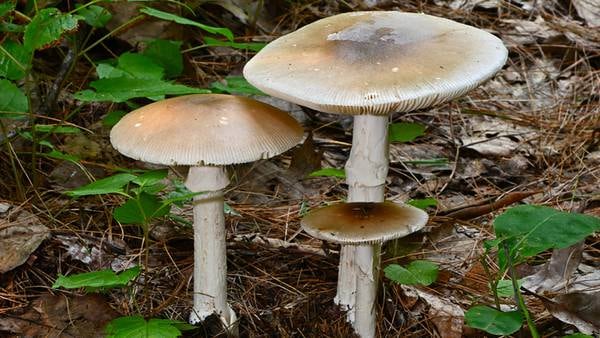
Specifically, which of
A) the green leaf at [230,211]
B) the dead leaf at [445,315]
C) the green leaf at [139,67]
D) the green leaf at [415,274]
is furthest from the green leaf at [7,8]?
the dead leaf at [445,315]

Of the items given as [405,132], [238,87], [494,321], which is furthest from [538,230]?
[238,87]

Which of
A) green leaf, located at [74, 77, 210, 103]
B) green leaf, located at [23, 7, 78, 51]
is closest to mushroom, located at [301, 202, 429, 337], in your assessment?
green leaf, located at [74, 77, 210, 103]

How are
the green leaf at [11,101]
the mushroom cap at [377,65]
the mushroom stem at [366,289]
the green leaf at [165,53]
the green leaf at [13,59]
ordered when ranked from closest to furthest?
the mushroom cap at [377,65] → the mushroom stem at [366,289] → the green leaf at [13,59] → the green leaf at [11,101] → the green leaf at [165,53]

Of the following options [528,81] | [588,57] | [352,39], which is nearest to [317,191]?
[352,39]

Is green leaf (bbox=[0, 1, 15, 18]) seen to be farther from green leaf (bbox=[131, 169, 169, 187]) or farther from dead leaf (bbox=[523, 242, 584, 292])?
dead leaf (bbox=[523, 242, 584, 292])

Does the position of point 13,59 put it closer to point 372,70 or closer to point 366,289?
point 372,70

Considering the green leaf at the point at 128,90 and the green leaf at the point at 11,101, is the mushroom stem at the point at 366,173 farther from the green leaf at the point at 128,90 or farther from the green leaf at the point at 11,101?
the green leaf at the point at 11,101

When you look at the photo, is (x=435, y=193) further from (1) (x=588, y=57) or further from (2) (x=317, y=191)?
(1) (x=588, y=57)

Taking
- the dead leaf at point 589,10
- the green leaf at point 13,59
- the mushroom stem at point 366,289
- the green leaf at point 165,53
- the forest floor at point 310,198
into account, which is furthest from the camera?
the dead leaf at point 589,10
